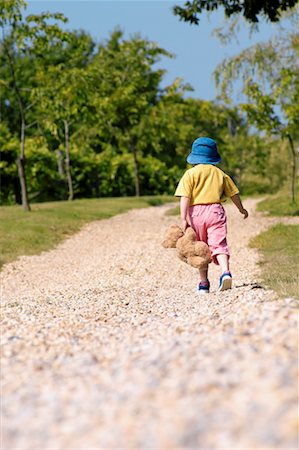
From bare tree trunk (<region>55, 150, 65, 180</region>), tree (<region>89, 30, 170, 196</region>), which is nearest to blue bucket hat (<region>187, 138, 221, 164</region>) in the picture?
tree (<region>89, 30, 170, 196</region>)

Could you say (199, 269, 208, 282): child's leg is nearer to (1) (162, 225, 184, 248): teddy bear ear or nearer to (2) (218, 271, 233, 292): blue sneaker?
(2) (218, 271, 233, 292): blue sneaker

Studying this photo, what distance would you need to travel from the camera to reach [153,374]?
404 centimetres

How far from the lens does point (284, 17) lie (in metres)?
22.2

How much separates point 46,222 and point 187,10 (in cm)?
1041

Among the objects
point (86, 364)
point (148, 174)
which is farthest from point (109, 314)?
point (148, 174)

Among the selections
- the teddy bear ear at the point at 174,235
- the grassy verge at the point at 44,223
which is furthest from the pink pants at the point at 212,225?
the grassy verge at the point at 44,223

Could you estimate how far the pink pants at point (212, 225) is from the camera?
28.8ft

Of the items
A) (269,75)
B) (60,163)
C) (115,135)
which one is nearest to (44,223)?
(269,75)

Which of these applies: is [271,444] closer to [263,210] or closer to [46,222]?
[46,222]

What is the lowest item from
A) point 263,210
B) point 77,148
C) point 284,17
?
point 263,210

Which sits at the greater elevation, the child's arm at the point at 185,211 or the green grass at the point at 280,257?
the child's arm at the point at 185,211

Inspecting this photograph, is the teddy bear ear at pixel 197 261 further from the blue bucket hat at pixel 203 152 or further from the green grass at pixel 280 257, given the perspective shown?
the blue bucket hat at pixel 203 152

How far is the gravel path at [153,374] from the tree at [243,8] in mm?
10013

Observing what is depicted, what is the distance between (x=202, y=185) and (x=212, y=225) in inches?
23.4
